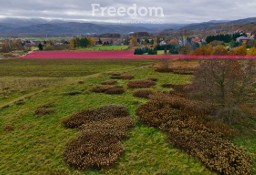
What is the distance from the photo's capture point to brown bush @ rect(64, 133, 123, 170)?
1062cm

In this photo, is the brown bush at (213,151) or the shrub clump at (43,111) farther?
the shrub clump at (43,111)

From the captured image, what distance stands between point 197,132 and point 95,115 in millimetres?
7029

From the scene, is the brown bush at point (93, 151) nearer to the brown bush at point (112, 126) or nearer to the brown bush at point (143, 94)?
the brown bush at point (112, 126)

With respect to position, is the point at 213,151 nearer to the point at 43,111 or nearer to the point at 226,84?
the point at 226,84

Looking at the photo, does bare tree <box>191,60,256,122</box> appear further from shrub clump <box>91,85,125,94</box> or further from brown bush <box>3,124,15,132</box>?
brown bush <box>3,124,15,132</box>

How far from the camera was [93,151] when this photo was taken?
1168cm

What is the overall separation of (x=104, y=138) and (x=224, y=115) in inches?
300

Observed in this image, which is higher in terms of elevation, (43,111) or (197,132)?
(43,111)

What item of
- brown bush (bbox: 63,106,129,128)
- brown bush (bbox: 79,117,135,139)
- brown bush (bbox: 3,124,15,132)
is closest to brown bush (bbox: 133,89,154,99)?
brown bush (bbox: 63,106,129,128)

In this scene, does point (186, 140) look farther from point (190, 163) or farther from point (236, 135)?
A: point (236, 135)

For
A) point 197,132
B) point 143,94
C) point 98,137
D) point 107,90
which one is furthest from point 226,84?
point 107,90

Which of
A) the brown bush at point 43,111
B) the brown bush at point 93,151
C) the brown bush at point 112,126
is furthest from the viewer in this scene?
the brown bush at point 43,111

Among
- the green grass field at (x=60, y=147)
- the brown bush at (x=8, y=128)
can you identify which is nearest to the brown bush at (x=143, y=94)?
the green grass field at (x=60, y=147)

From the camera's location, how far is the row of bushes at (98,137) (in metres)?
10.8
